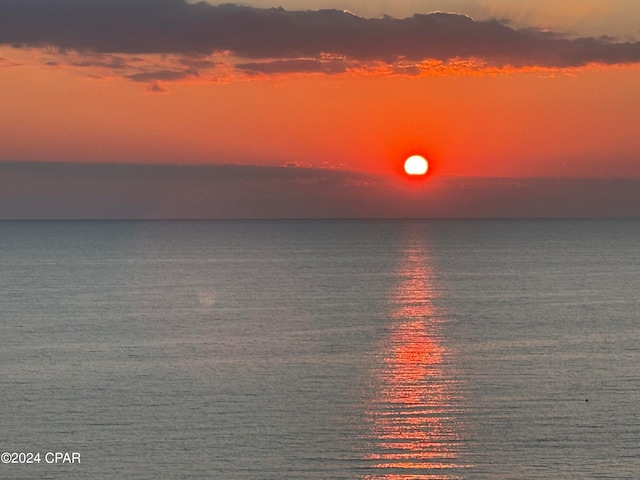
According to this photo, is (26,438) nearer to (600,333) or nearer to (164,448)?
(164,448)

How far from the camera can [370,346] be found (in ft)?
283

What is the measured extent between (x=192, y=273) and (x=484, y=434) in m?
137

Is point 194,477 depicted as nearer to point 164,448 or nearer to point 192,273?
point 164,448

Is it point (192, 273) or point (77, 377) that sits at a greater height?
point (192, 273)

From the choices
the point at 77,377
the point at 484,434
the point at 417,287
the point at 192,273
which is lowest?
the point at 484,434

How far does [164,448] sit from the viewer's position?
51.7 meters

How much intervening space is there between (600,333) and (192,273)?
107159mm

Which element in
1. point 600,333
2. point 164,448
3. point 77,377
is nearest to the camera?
point 164,448

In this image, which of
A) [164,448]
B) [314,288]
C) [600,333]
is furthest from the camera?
[314,288]

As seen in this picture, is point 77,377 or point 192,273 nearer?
point 77,377

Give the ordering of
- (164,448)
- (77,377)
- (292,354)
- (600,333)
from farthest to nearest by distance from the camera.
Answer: (600,333) < (292,354) < (77,377) < (164,448)

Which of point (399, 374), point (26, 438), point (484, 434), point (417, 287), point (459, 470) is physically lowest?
point (459, 470)

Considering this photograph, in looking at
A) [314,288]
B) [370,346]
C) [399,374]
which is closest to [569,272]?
[314,288]

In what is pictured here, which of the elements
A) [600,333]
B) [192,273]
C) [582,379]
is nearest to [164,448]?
[582,379]
